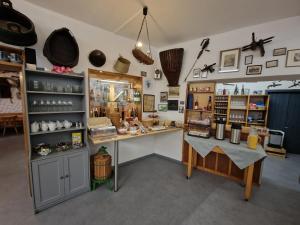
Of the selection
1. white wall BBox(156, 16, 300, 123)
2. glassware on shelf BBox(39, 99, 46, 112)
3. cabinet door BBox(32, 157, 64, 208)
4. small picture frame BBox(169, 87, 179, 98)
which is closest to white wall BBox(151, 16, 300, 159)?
white wall BBox(156, 16, 300, 123)

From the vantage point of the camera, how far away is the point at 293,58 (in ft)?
7.47

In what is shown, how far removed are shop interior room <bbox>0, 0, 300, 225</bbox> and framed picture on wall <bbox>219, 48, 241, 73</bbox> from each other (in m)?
0.02

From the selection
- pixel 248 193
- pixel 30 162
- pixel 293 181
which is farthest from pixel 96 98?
pixel 293 181

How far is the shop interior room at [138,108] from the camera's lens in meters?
2.01

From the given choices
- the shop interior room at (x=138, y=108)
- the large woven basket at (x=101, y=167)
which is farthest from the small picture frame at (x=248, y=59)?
the large woven basket at (x=101, y=167)

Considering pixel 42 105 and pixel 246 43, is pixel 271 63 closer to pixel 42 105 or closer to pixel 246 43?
pixel 246 43

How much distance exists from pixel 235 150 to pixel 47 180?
3014 mm

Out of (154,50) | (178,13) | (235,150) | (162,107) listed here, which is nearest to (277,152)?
(235,150)

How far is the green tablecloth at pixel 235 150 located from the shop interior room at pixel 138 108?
18mm

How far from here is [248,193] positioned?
2354mm

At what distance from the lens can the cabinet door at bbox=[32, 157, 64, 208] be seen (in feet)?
6.39

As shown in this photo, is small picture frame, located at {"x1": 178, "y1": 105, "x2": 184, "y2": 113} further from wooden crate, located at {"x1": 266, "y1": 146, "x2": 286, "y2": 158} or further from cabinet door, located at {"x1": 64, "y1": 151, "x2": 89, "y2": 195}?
wooden crate, located at {"x1": 266, "y1": 146, "x2": 286, "y2": 158}

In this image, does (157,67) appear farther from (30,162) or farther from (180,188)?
(30,162)

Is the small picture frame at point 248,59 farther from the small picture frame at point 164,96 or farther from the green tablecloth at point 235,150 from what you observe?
the small picture frame at point 164,96
